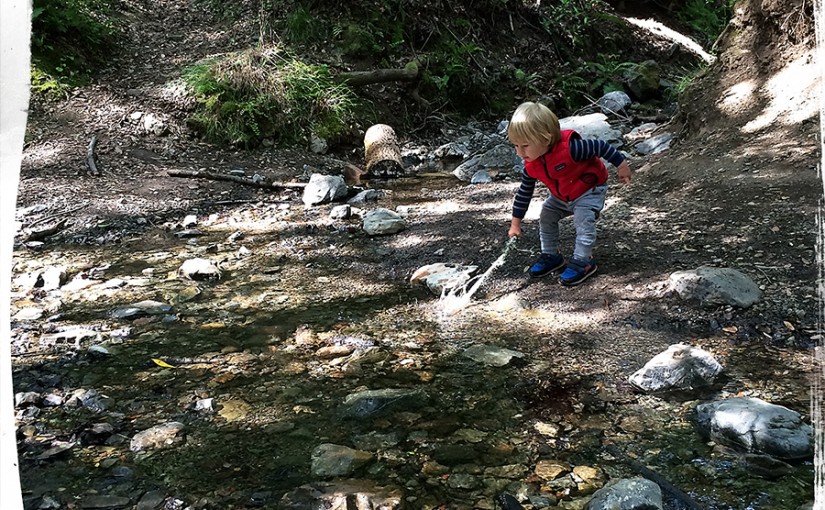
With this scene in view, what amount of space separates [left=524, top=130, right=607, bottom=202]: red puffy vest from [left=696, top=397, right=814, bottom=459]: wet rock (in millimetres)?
1690

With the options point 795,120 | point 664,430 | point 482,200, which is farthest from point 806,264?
point 482,200

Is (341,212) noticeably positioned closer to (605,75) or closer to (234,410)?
(234,410)

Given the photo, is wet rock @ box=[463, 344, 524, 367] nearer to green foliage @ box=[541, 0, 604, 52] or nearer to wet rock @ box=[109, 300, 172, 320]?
wet rock @ box=[109, 300, 172, 320]

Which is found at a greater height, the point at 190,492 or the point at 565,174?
the point at 565,174

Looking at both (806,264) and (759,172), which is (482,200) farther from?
(806,264)

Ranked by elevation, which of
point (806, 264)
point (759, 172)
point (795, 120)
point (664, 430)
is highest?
point (795, 120)

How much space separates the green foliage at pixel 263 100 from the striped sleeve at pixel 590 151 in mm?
5298

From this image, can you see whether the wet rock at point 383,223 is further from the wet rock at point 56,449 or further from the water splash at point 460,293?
the wet rock at point 56,449

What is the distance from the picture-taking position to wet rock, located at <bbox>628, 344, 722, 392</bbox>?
251 centimetres

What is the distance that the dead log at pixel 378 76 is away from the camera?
8898 mm

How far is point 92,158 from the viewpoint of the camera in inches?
263

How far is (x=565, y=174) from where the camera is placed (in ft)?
11.8

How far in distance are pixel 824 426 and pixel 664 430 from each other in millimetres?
539

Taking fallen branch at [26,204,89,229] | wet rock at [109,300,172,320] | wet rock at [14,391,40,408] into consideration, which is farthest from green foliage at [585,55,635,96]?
wet rock at [14,391,40,408]
